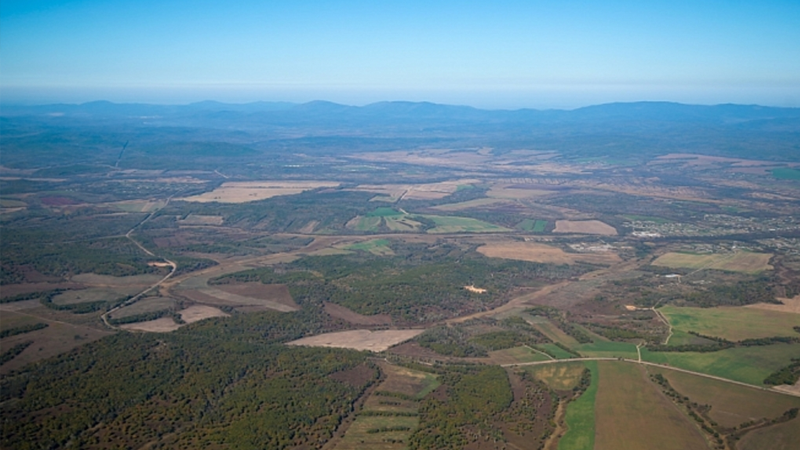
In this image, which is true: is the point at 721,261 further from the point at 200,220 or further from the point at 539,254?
the point at 200,220

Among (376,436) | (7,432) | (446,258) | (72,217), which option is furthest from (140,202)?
(376,436)

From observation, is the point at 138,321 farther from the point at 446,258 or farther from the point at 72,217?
the point at 72,217

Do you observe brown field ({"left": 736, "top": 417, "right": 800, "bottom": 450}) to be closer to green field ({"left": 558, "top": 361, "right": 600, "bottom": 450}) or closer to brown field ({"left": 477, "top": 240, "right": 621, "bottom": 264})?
green field ({"left": 558, "top": 361, "right": 600, "bottom": 450})

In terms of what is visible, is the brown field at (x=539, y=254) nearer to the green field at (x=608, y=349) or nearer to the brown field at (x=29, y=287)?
the green field at (x=608, y=349)

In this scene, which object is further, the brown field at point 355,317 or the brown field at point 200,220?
the brown field at point 200,220

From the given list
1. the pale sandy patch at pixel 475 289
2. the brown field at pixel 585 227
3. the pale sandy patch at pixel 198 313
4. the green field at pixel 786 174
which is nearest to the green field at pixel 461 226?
the brown field at pixel 585 227

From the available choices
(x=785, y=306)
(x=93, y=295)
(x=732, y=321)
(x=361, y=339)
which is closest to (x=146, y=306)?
(x=93, y=295)

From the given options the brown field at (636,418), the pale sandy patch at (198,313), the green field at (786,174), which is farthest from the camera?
the green field at (786,174)
